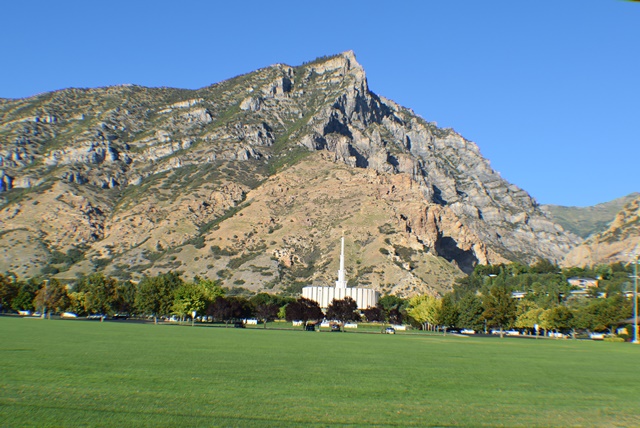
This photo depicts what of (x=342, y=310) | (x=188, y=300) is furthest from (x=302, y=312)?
(x=188, y=300)

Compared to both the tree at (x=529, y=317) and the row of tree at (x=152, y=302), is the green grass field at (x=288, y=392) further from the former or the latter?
the row of tree at (x=152, y=302)

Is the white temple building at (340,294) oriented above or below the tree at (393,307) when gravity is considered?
above

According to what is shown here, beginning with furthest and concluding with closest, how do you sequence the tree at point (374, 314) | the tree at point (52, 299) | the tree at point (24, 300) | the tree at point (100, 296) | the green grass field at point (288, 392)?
→ the tree at point (374, 314) → the tree at point (24, 300) → the tree at point (100, 296) → the tree at point (52, 299) → the green grass field at point (288, 392)

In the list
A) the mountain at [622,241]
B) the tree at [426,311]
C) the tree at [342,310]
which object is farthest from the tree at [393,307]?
the mountain at [622,241]

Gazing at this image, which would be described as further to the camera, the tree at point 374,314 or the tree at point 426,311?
the tree at point 374,314

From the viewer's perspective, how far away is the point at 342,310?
117 m

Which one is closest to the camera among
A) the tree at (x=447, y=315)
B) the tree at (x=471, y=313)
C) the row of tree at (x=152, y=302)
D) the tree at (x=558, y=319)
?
the tree at (x=558, y=319)

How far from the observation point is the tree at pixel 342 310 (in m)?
117

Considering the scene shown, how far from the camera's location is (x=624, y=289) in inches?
5295

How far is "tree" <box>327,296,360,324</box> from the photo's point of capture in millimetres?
116750

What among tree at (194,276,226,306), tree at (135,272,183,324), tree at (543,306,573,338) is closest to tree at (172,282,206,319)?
tree at (135,272,183,324)

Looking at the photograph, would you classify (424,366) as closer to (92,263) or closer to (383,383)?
(383,383)

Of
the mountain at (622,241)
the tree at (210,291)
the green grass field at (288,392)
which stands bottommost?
the green grass field at (288,392)

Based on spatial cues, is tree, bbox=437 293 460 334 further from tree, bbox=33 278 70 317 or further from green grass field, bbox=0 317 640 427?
green grass field, bbox=0 317 640 427
